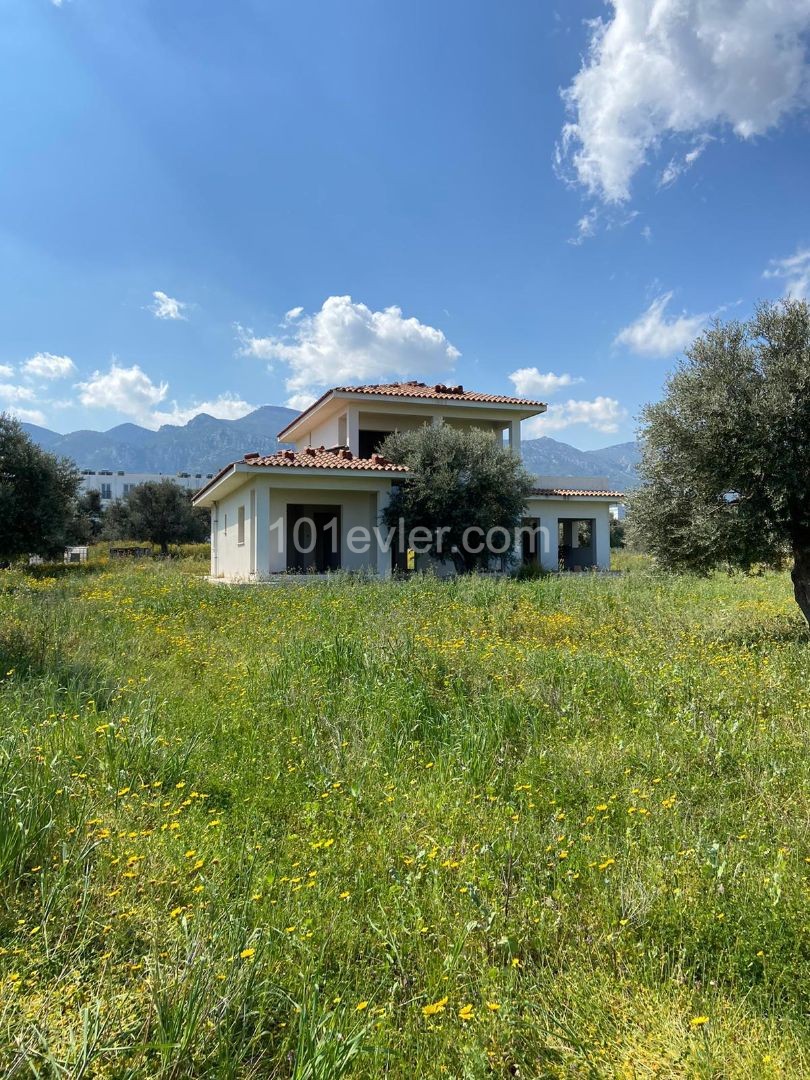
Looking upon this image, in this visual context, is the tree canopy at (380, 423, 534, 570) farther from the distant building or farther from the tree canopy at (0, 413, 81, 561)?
the distant building

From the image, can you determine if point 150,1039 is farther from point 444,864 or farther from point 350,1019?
point 444,864

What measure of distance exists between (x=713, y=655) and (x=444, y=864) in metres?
4.91

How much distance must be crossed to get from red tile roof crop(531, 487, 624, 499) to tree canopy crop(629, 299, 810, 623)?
40.7ft

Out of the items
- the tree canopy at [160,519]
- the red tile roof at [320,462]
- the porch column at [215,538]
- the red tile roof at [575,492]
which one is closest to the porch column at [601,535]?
the red tile roof at [575,492]

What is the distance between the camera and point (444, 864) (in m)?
2.70

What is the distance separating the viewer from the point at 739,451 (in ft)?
24.9

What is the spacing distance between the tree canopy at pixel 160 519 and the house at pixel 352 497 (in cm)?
1702

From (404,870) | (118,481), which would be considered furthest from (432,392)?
(118,481)

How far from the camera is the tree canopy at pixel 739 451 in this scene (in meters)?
7.42

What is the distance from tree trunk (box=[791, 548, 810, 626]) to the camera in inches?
314

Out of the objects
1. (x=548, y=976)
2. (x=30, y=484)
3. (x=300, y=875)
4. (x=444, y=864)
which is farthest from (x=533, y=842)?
(x=30, y=484)

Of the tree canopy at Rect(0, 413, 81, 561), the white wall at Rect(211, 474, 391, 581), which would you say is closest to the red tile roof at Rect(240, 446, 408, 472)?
the white wall at Rect(211, 474, 391, 581)

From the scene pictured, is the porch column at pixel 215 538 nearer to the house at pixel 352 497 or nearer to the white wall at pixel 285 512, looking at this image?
the house at pixel 352 497

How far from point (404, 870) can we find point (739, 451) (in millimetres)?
6930
